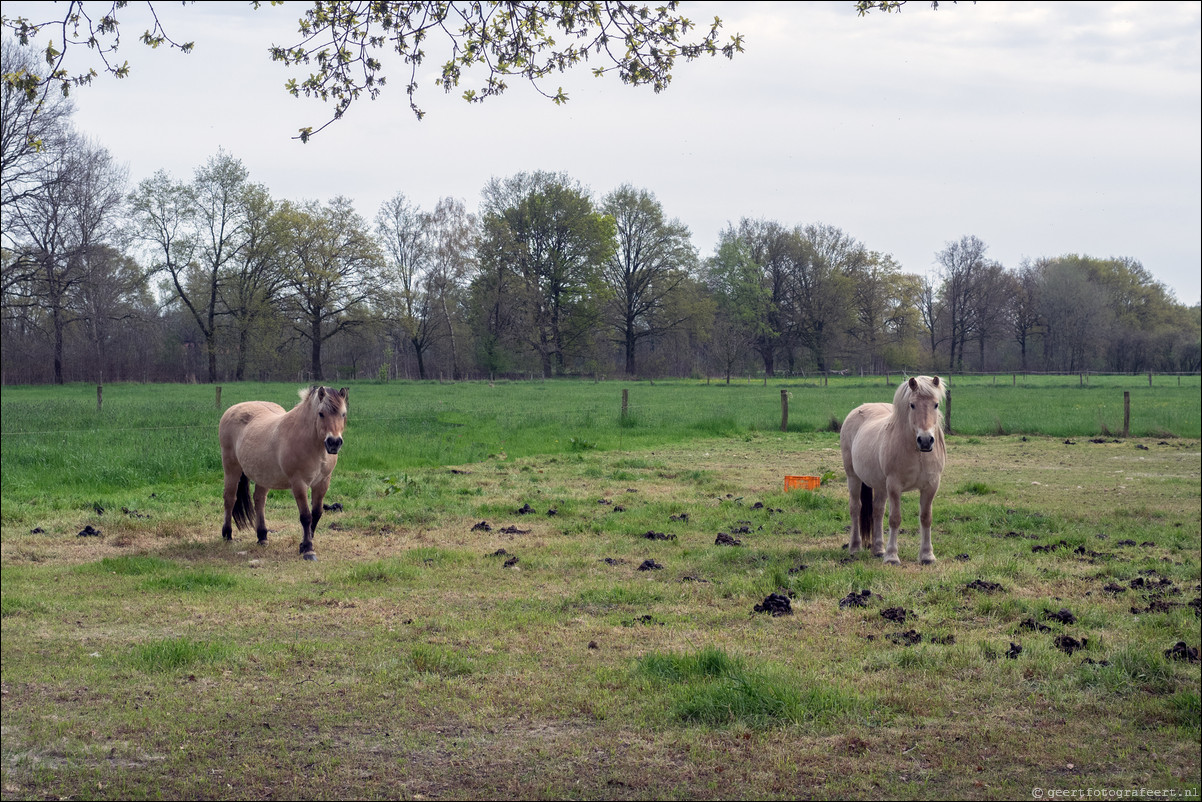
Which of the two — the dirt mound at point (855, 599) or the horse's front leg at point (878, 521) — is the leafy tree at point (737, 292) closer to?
the horse's front leg at point (878, 521)

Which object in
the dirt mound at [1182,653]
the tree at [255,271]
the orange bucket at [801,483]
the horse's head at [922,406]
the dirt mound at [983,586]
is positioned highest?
the tree at [255,271]

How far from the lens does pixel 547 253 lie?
53719 millimetres

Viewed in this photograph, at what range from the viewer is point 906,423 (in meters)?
7.93

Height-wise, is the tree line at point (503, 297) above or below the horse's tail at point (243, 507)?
above

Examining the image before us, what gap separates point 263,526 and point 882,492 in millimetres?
6627

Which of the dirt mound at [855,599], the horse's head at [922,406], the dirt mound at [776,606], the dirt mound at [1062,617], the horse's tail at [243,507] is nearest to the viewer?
the dirt mound at [1062,617]

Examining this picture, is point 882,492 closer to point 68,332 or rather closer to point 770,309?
point 68,332

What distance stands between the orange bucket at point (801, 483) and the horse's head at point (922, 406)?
Result: 449 centimetres

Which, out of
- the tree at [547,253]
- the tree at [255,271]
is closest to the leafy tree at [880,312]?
the tree at [547,253]

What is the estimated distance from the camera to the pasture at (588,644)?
380 cm

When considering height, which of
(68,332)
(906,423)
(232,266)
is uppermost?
(232,266)

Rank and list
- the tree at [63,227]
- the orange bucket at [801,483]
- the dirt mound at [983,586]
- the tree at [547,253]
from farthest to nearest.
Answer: the tree at [547,253], the tree at [63,227], the orange bucket at [801,483], the dirt mound at [983,586]

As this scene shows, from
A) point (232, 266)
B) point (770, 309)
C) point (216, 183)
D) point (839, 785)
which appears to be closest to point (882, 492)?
point (839, 785)

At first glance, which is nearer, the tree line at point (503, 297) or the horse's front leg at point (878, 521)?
the horse's front leg at point (878, 521)
